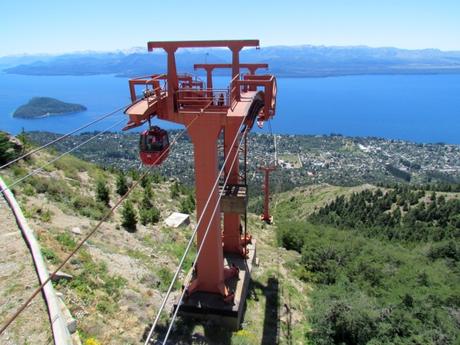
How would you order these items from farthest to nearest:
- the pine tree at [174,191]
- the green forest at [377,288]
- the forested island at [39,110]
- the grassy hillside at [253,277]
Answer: the forested island at [39,110]
the pine tree at [174,191]
the green forest at [377,288]
the grassy hillside at [253,277]

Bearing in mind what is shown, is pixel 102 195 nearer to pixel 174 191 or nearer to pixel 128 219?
pixel 128 219

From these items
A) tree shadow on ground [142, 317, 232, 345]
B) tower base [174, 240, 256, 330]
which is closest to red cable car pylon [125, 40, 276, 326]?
tower base [174, 240, 256, 330]

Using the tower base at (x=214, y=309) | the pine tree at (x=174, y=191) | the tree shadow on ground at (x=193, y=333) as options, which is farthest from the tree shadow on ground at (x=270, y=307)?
the pine tree at (x=174, y=191)

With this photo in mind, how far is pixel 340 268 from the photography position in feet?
61.1

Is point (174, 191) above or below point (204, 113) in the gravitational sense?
below

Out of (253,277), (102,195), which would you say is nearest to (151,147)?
(253,277)

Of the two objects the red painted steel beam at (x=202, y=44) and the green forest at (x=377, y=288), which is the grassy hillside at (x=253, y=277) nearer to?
the green forest at (x=377, y=288)

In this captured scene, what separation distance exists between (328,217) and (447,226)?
1174 cm

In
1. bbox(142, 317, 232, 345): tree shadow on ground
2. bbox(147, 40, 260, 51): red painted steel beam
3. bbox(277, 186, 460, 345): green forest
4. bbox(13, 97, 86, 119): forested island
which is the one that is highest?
bbox(147, 40, 260, 51): red painted steel beam

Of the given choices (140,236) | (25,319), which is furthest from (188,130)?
(140,236)

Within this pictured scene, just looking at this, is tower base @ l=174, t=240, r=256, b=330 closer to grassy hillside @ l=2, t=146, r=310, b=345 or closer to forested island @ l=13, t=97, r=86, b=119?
grassy hillside @ l=2, t=146, r=310, b=345

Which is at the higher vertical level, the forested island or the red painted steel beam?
the red painted steel beam

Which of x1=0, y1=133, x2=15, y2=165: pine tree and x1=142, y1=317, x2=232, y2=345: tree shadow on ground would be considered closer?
x1=142, y1=317, x2=232, y2=345: tree shadow on ground

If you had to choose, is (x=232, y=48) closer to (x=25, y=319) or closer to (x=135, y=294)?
(x=135, y=294)
